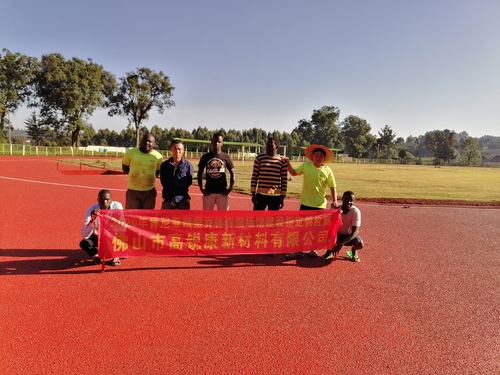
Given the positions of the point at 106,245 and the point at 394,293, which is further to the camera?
the point at 106,245

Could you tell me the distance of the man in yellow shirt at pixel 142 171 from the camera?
537 cm

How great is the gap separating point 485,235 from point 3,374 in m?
9.52

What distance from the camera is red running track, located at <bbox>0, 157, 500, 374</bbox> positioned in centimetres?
297

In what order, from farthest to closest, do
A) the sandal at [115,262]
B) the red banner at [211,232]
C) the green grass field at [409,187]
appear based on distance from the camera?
the green grass field at [409,187]
the sandal at [115,262]
the red banner at [211,232]

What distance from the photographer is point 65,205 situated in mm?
10039

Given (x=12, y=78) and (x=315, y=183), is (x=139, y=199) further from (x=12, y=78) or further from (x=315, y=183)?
(x=12, y=78)

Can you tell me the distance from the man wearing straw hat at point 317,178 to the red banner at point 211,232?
216mm

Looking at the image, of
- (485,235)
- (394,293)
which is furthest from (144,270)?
(485,235)

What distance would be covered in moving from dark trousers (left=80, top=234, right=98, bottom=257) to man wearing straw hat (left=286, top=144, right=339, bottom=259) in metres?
3.15

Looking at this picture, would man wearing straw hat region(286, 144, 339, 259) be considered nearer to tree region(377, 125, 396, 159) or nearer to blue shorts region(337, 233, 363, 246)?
blue shorts region(337, 233, 363, 246)

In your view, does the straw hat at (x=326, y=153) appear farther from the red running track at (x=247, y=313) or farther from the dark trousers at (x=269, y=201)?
the red running track at (x=247, y=313)

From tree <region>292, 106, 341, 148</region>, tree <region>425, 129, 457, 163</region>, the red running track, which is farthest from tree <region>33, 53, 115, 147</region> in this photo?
tree <region>425, 129, 457, 163</region>

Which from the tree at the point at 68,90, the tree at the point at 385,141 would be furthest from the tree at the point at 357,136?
A: the tree at the point at 68,90

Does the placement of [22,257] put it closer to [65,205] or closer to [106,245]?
[106,245]
